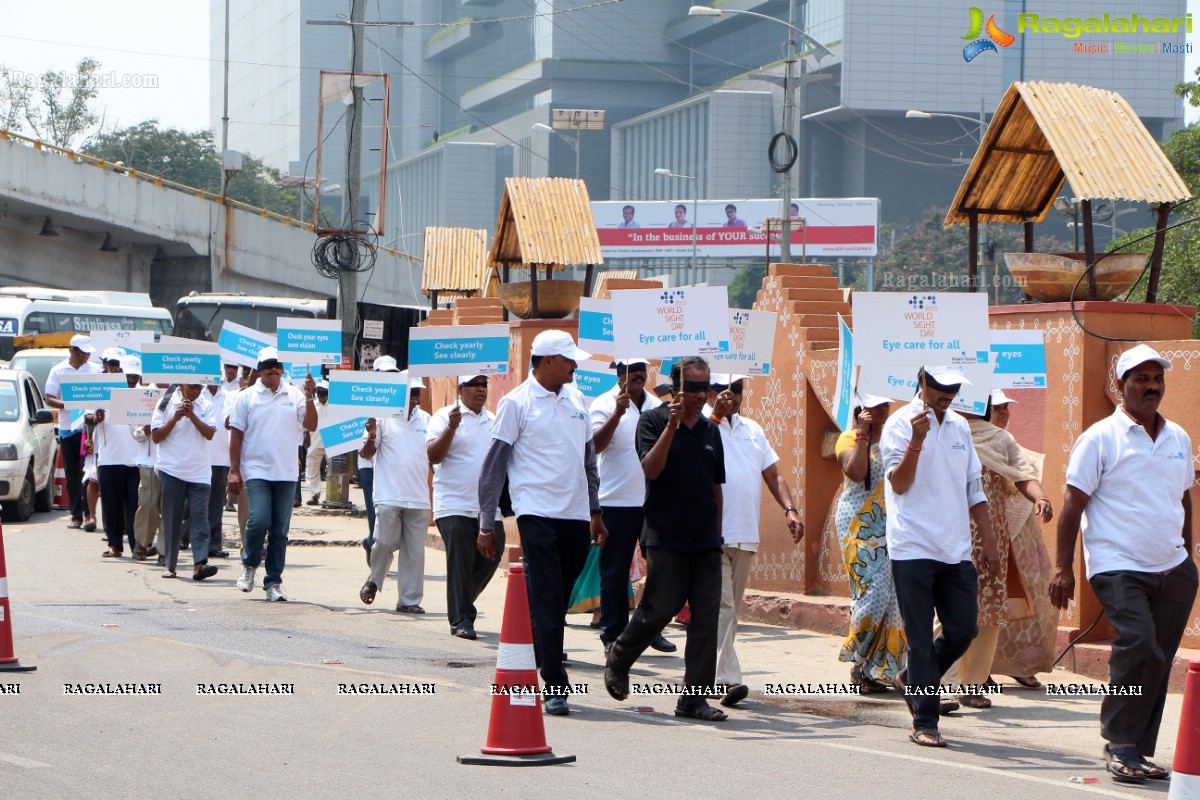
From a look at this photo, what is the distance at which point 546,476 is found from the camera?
321 inches

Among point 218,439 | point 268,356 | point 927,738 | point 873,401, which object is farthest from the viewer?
point 218,439

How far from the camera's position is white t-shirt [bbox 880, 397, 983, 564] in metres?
7.41

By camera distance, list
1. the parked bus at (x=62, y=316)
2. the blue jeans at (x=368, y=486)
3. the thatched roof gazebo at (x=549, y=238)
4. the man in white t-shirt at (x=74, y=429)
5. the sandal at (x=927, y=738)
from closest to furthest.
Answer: the sandal at (x=927, y=738) → the blue jeans at (x=368, y=486) → the thatched roof gazebo at (x=549, y=238) → the man in white t-shirt at (x=74, y=429) → the parked bus at (x=62, y=316)

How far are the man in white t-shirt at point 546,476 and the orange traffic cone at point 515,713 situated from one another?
4.19 feet

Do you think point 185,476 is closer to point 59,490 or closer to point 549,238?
point 549,238

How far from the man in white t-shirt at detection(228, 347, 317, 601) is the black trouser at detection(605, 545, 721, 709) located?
4780mm

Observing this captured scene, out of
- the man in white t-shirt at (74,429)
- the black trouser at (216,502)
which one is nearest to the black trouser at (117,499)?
the black trouser at (216,502)

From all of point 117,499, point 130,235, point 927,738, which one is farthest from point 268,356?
point 130,235

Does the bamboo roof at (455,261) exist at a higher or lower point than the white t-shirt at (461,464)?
higher

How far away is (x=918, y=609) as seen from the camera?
7.37m

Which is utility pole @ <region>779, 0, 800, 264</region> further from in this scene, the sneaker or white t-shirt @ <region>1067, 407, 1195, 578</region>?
white t-shirt @ <region>1067, 407, 1195, 578</region>

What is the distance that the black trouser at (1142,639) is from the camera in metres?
6.65

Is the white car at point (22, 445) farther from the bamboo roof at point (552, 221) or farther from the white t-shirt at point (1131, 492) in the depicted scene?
the white t-shirt at point (1131, 492)

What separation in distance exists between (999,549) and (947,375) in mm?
1584
